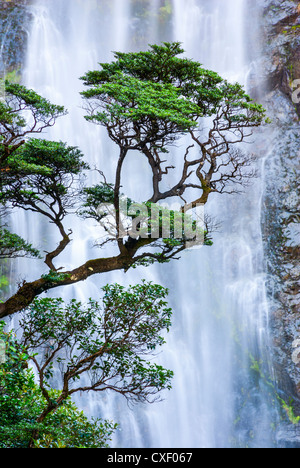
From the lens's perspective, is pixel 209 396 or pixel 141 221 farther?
pixel 209 396

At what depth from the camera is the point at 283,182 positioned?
14.5m

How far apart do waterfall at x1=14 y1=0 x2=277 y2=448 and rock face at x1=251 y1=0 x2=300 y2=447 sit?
544 millimetres

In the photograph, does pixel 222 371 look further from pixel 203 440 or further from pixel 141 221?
pixel 141 221

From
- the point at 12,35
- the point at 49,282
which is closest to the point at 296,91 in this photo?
the point at 12,35

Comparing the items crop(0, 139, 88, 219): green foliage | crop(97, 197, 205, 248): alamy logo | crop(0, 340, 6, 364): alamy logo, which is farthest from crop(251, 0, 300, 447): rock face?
crop(0, 340, 6, 364): alamy logo

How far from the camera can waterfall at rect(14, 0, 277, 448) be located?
1355 cm

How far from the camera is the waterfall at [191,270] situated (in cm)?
1355

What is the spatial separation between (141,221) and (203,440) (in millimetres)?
9299

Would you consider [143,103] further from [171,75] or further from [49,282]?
[49,282]

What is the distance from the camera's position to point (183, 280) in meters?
15.8

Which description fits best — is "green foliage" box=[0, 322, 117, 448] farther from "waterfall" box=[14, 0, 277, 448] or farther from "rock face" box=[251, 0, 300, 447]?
"rock face" box=[251, 0, 300, 447]

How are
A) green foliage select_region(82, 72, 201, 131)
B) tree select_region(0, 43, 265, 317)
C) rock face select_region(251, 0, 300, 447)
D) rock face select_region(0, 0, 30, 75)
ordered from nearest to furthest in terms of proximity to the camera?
1. green foliage select_region(82, 72, 201, 131)
2. tree select_region(0, 43, 265, 317)
3. rock face select_region(251, 0, 300, 447)
4. rock face select_region(0, 0, 30, 75)
